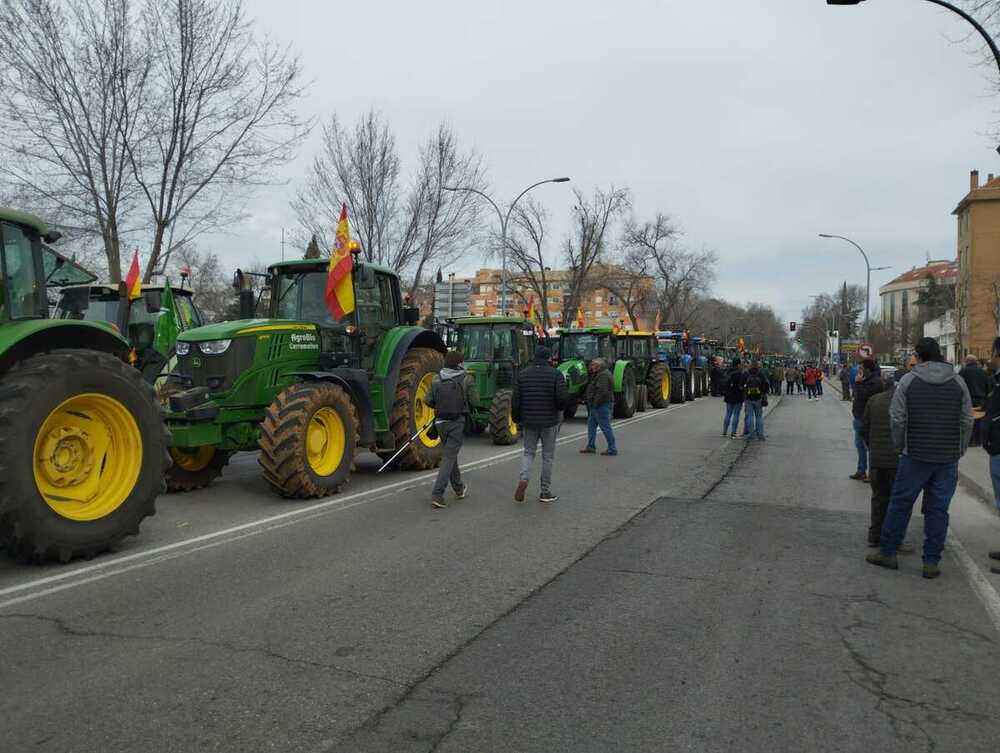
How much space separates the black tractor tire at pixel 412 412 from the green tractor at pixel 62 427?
160 inches

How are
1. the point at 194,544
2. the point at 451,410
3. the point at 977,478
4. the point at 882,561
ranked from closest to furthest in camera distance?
the point at 882,561 < the point at 194,544 < the point at 451,410 < the point at 977,478

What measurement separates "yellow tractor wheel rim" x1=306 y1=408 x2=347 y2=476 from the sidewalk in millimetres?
7902

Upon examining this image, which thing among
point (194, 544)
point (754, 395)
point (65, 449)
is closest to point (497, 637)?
point (194, 544)

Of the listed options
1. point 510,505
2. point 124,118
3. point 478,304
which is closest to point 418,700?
point 510,505

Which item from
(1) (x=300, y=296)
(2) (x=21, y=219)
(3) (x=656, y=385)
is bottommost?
(3) (x=656, y=385)

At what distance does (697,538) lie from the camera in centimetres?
721

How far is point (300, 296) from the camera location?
998cm

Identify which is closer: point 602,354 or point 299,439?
point 299,439

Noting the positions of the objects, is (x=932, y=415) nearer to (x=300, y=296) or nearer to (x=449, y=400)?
(x=449, y=400)

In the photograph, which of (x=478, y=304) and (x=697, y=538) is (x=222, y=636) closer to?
(x=697, y=538)

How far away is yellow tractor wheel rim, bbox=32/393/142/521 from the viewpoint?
5.89 metres

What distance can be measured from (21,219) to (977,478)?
12040 mm

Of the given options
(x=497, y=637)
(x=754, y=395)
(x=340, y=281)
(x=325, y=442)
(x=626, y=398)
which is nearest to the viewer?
(x=497, y=637)

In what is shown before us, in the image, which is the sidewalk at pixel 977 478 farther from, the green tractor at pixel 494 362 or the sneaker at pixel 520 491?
the green tractor at pixel 494 362
